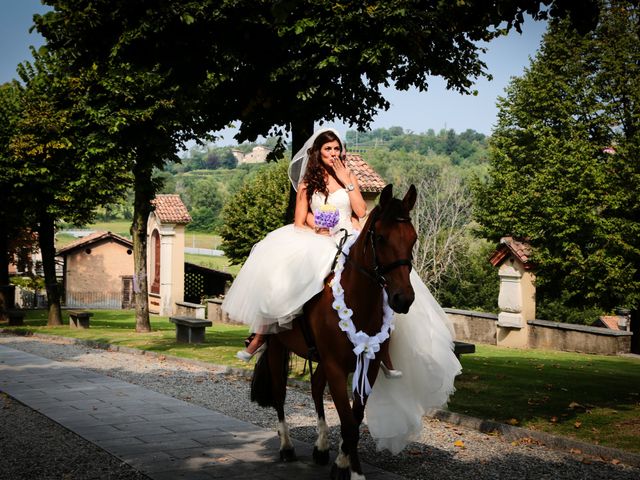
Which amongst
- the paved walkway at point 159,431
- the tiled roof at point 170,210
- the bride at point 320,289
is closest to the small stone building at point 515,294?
the paved walkway at point 159,431

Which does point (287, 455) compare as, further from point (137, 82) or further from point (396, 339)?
point (137, 82)

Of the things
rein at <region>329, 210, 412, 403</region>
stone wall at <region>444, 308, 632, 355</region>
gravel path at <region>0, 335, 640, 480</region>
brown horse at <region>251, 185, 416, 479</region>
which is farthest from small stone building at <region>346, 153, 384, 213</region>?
rein at <region>329, 210, 412, 403</region>

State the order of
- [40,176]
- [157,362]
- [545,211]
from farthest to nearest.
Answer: [545,211]
[40,176]
[157,362]

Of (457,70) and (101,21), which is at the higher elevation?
(101,21)

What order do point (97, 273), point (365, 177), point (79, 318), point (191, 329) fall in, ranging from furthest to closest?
point (97, 273), point (365, 177), point (79, 318), point (191, 329)

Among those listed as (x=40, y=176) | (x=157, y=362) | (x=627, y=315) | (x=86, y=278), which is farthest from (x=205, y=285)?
(x=157, y=362)

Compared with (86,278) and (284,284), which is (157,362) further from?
(86,278)

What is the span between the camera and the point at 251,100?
15188 millimetres

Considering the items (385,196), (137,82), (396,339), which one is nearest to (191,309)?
(137,82)

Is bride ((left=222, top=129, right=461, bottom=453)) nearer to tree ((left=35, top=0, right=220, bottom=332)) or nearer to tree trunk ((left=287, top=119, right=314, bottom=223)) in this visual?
tree ((left=35, top=0, right=220, bottom=332))

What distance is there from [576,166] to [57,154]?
76.2ft

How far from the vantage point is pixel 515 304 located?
25469 millimetres

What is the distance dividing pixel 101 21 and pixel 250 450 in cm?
1096

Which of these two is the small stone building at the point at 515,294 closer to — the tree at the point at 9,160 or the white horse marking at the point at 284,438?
the white horse marking at the point at 284,438
